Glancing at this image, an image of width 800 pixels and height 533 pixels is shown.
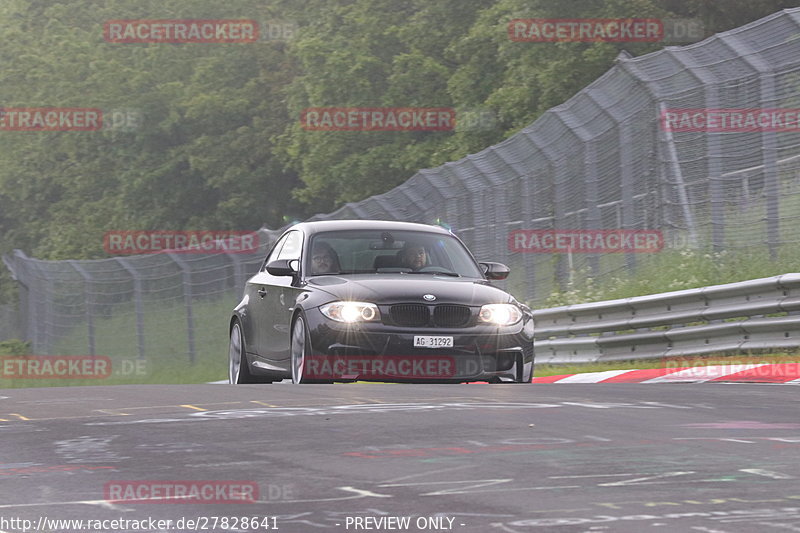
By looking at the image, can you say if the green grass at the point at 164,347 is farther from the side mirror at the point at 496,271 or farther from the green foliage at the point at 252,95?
the side mirror at the point at 496,271

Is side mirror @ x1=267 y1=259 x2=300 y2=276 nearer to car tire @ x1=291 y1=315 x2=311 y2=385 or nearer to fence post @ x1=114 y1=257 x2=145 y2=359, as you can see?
car tire @ x1=291 y1=315 x2=311 y2=385

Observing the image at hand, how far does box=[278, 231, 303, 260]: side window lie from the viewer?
1376cm

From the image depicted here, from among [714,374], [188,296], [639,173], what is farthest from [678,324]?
[188,296]

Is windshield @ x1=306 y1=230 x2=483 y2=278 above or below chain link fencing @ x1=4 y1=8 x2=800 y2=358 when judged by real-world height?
below

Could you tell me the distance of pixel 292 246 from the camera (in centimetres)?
1406

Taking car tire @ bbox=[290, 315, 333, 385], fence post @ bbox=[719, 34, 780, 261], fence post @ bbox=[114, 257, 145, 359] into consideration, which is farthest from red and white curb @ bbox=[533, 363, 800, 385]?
fence post @ bbox=[114, 257, 145, 359]

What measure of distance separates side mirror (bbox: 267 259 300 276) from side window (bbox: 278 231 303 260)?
4.5 inches

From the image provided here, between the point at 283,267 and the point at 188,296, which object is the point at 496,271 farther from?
the point at 188,296

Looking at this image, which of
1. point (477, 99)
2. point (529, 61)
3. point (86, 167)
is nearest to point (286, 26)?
point (86, 167)

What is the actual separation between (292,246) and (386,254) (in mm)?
1062

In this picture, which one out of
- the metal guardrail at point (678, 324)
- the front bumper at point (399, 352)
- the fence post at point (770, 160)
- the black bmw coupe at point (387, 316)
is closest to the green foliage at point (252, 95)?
the metal guardrail at point (678, 324)

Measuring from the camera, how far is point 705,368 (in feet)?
46.2

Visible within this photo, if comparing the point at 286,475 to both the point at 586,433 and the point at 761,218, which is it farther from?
the point at 761,218

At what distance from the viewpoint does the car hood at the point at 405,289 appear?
12.3m
